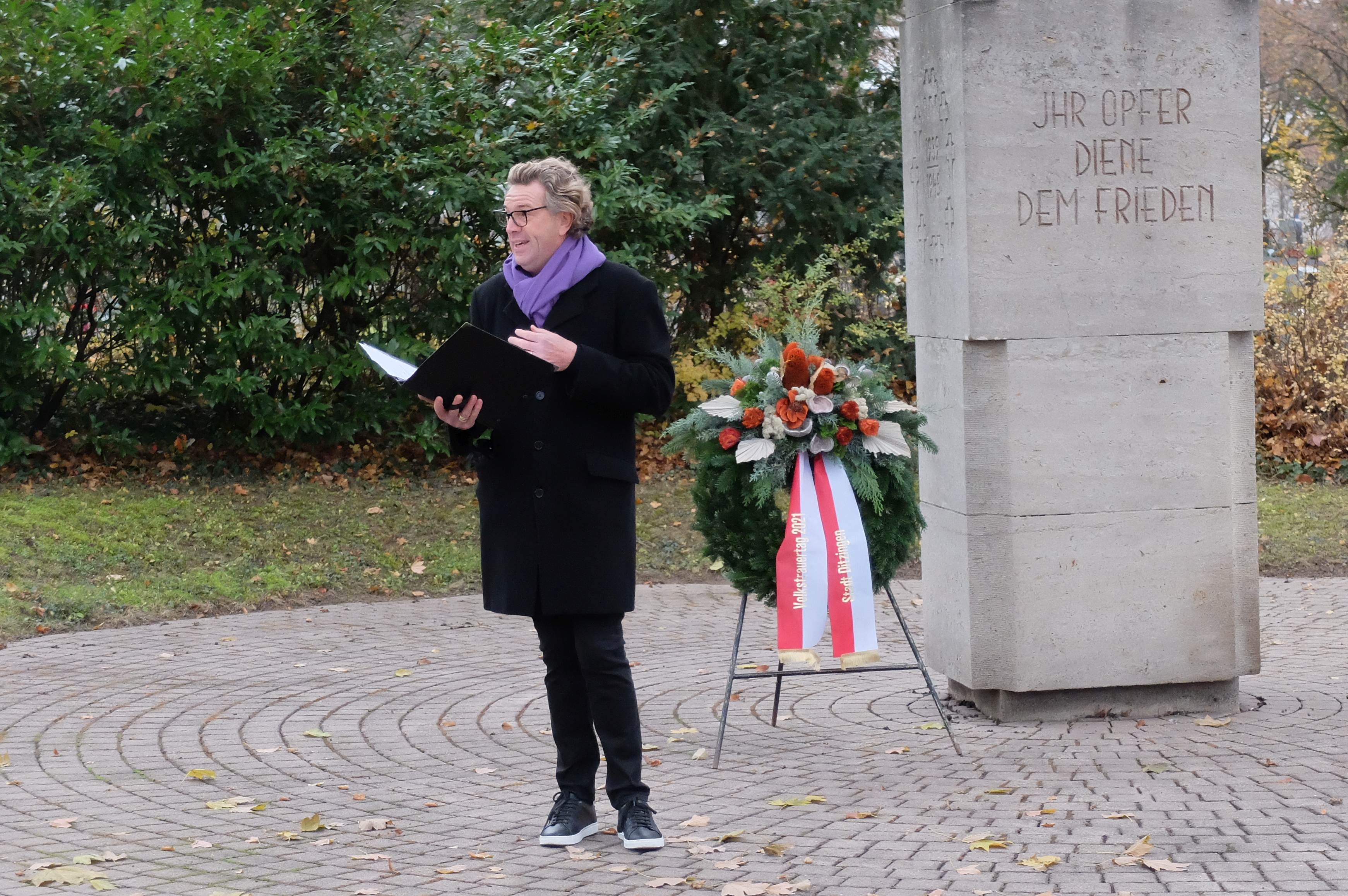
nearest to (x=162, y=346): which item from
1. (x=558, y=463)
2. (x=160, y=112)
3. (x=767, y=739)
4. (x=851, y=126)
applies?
(x=160, y=112)

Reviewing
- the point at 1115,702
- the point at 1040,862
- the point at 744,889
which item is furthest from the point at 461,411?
the point at 1115,702

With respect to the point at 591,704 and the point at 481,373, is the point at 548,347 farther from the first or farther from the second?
the point at 591,704

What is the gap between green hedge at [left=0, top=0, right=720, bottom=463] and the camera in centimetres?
1087

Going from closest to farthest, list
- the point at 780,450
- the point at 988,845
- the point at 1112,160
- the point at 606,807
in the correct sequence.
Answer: the point at 988,845
the point at 606,807
the point at 780,450
the point at 1112,160

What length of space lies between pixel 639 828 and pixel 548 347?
4.79 feet

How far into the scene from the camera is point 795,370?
5.76 m

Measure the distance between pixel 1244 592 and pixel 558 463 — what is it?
11.0ft

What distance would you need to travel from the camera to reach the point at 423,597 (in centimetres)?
A: 949

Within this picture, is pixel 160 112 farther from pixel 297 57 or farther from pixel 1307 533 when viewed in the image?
pixel 1307 533

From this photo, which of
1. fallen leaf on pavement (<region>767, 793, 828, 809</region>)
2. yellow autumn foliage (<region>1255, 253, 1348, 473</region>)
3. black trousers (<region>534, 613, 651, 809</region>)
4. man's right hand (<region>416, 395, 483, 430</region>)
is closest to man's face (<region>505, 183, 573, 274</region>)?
man's right hand (<region>416, 395, 483, 430</region>)

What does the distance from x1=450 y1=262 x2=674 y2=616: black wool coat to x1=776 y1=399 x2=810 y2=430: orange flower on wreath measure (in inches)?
46.7

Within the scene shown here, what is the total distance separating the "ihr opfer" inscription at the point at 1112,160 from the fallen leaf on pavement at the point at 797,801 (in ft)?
7.85

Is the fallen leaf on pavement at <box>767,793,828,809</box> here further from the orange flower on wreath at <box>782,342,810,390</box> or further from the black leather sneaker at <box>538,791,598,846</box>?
the orange flower on wreath at <box>782,342,810,390</box>

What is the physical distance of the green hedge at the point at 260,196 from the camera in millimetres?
10867
